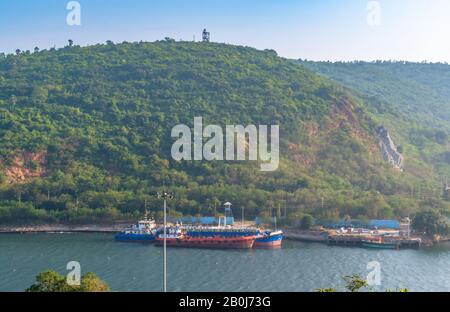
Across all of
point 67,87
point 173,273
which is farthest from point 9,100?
point 173,273

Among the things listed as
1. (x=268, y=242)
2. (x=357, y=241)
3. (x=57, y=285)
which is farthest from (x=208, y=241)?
(x=57, y=285)

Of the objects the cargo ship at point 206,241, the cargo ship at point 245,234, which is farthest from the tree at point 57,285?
the cargo ship at point 245,234

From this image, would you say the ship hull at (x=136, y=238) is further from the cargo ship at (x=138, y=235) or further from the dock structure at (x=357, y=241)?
the dock structure at (x=357, y=241)

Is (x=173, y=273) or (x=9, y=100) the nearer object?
(x=173, y=273)

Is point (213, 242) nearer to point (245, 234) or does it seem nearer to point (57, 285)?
point (245, 234)

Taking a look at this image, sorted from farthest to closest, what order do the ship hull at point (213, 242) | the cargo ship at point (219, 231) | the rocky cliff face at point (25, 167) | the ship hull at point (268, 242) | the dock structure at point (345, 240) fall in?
the rocky cliff face at point (25, 167), the dock structure at point (345, 240), the cargo ship at point (219, 231), the ship hull at point (213, 242), the ship hull at point (268, 242)

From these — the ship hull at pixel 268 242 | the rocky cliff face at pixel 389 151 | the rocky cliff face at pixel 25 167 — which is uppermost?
the rocky cliff face at pixel 389 151
